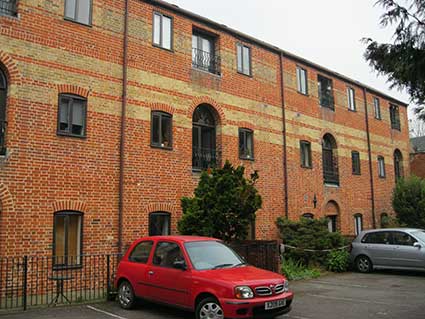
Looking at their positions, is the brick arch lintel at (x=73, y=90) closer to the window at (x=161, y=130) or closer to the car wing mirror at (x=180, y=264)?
the window at (x=161, y=130)

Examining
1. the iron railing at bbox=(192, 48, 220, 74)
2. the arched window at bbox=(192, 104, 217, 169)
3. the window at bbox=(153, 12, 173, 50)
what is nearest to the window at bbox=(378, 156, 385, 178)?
the arched window at bbox=(192, 104, 217, 169)

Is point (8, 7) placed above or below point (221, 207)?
above

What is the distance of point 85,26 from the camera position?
1305cm

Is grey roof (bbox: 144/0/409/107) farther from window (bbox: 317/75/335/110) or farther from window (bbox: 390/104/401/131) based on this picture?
window (bbox: 390/104/401/131)

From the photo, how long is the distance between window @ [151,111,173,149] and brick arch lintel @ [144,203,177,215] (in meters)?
1.93

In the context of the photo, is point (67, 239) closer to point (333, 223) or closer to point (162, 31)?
point (162, 31)

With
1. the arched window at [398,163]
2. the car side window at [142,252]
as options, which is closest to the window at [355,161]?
the arched window at [398,163]

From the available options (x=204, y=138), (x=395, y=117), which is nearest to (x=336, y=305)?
(x=204, y=138)

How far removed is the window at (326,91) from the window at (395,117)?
23.0 feet

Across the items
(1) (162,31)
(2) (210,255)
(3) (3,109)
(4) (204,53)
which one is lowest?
(2) (210,255)

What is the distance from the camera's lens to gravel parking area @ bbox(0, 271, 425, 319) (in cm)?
879

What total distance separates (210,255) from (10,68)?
7322 millimetres

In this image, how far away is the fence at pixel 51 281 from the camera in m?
10.3

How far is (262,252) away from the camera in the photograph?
1330cm
